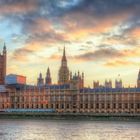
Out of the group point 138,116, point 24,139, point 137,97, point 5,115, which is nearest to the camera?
point 24,139

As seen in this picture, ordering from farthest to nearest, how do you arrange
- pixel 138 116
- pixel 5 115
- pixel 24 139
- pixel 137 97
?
pixel 137 97 → pixel 5 115 → pixel 138 116 → pixel 24 139

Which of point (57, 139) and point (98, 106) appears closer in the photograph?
point (57, 139)

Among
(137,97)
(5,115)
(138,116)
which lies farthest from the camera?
(137,97)

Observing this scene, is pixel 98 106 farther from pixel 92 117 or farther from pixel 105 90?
pixel 92 117

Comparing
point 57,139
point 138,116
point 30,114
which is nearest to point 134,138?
point 57,139

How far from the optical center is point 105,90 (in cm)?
19962

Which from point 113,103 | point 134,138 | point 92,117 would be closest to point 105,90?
point 113,103

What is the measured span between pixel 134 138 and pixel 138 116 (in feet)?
288

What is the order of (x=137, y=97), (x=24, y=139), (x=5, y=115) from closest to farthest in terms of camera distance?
(x=24, y=139)
(x=5, y=115)
(x=137, y=97)

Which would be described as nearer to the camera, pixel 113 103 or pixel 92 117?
pixel 92 117

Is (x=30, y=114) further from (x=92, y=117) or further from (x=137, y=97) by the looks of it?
(x=137, y=97)

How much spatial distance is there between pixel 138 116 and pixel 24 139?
9513cm

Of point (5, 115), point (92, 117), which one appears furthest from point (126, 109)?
point (5, 115)

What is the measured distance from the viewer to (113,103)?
19612cm
